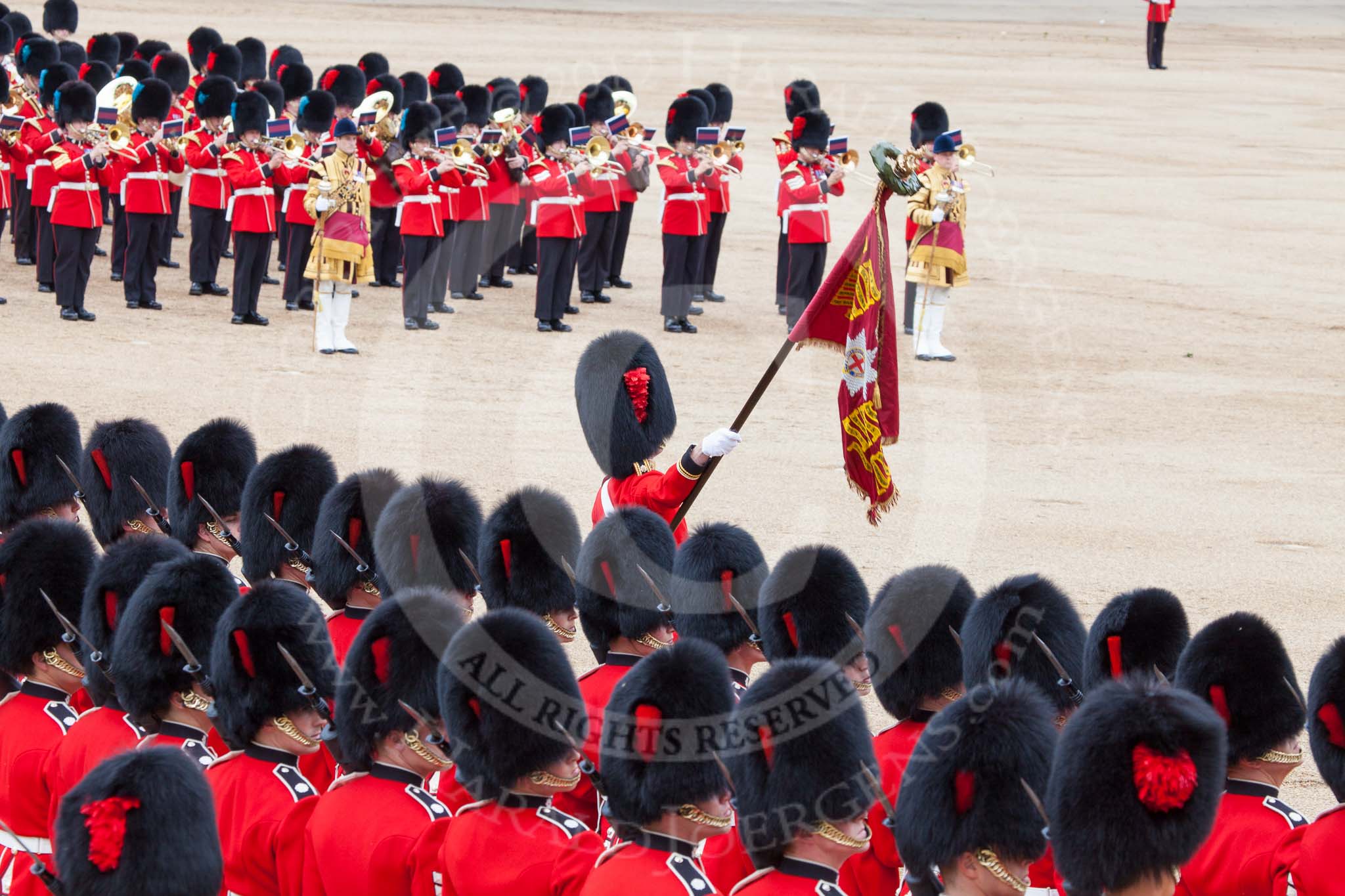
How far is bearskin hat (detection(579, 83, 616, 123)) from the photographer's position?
1402cm

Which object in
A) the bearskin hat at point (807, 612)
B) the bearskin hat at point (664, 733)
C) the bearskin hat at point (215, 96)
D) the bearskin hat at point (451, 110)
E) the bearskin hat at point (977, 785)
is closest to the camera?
the bearskin hat at point (977, 785)

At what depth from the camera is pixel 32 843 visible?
159 inches

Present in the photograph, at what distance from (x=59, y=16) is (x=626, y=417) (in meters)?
15.3

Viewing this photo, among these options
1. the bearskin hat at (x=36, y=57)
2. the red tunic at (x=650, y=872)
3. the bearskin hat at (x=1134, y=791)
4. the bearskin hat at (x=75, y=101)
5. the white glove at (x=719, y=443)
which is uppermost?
the bearskin hat at (x=36, y=57)

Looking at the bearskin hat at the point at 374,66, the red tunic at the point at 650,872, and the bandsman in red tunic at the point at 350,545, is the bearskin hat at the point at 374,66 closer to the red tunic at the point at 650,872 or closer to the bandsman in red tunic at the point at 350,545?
the bandsman in red tunic at the point at 350,545

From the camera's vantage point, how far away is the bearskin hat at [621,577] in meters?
4.71

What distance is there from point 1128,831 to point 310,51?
23.5 metres

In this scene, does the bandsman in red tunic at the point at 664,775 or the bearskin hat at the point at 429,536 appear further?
the bearskin hat at the point at 429,536

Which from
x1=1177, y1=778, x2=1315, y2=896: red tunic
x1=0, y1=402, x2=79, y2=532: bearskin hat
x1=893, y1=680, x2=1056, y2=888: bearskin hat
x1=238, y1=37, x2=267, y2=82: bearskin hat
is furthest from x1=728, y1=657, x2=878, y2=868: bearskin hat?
x1=238, y1=37, x2=267, y2=82: bearskin hat

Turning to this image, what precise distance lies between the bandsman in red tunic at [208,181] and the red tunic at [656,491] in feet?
25.8

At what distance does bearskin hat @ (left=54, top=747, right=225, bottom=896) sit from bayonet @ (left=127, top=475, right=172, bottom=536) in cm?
302

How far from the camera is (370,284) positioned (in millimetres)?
13766

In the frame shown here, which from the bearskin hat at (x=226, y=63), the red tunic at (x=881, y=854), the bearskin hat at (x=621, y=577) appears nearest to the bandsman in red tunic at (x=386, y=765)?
the bearskin hat at (x=621, y=577)

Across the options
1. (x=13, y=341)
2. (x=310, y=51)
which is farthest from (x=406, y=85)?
(x=310, y=51)
